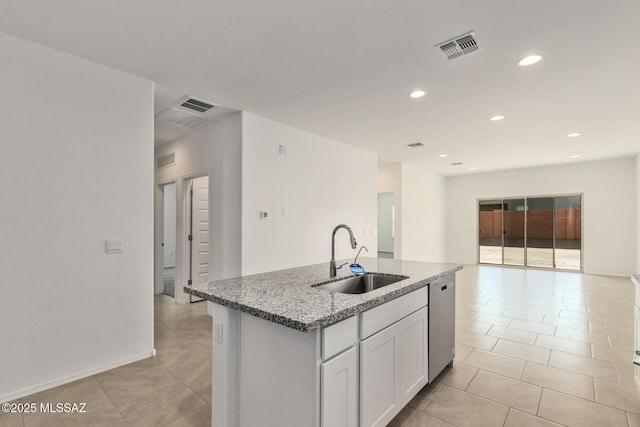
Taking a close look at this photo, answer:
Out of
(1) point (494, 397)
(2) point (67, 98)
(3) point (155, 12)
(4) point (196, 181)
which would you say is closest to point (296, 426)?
(1) point (494, 397)

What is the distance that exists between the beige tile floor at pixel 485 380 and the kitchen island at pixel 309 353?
476 mm

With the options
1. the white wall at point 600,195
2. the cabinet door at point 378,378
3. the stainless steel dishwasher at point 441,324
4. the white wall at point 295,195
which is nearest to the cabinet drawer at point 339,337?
the cabinet door at point 378,378

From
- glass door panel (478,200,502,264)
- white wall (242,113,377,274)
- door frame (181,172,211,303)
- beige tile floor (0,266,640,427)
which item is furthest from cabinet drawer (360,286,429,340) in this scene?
glass door panel (478,200,502,264)

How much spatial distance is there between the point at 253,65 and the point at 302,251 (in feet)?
9.24

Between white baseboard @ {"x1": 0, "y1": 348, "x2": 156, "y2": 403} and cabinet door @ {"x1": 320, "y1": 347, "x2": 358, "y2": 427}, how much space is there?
2.43 meters

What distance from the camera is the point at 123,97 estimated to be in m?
3.06

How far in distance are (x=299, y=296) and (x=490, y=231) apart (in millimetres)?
9403

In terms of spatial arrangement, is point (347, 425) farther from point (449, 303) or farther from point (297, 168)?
point (297, 168)

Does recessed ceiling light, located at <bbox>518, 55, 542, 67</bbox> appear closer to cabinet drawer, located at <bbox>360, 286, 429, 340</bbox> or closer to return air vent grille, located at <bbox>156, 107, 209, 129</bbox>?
cabinet drawer, located at <bbox>360, 286, 429, 340</bbox>

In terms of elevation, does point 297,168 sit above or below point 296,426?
above

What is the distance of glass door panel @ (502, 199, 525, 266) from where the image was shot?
9039mm

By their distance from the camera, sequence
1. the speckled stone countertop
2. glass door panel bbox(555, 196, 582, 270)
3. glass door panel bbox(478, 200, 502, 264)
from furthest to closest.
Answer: glass door panel bbox(478, 200, 502, 264) < glass door panel bbox(555, 196, 582, 270) < the speckled stone countertop

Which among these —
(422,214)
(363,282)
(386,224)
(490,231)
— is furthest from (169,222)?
(490,231)

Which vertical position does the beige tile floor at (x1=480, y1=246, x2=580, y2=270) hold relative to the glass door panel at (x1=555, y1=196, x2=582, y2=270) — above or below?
below
